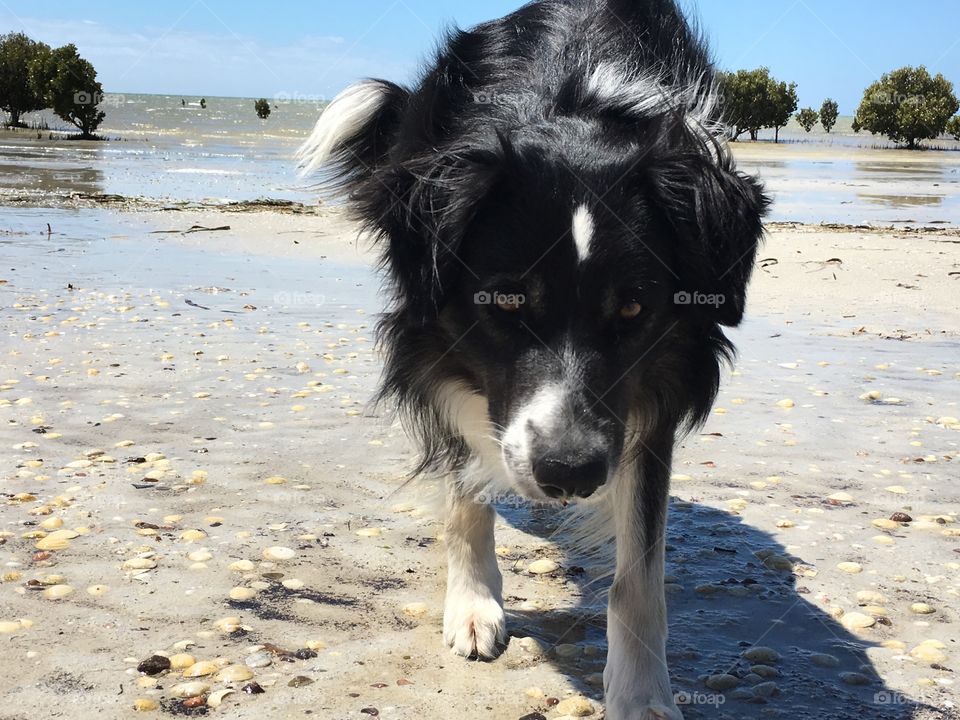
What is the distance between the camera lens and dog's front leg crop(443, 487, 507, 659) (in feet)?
10.9

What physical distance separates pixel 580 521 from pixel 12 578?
2229 millimetres

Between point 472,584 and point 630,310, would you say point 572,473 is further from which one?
point 472,584

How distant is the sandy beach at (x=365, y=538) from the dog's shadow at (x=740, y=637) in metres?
0.01

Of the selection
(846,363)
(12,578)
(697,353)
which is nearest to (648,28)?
(697,353)

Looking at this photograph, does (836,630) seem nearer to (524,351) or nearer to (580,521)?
(580,521)

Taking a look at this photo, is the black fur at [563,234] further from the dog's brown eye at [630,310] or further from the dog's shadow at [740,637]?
the dog's shadow at [740,637]

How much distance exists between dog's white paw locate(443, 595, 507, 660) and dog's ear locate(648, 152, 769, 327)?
1.33 m

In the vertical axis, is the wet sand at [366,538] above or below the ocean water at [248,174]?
below

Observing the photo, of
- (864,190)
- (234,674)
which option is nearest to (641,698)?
(234,674)

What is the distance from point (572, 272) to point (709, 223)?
53cm

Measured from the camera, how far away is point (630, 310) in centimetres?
293

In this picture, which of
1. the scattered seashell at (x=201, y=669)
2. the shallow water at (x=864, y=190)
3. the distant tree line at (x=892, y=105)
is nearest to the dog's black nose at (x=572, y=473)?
the scattered seashell at (x=201, y=669)

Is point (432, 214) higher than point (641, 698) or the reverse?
higher

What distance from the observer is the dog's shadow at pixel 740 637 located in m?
3.01
